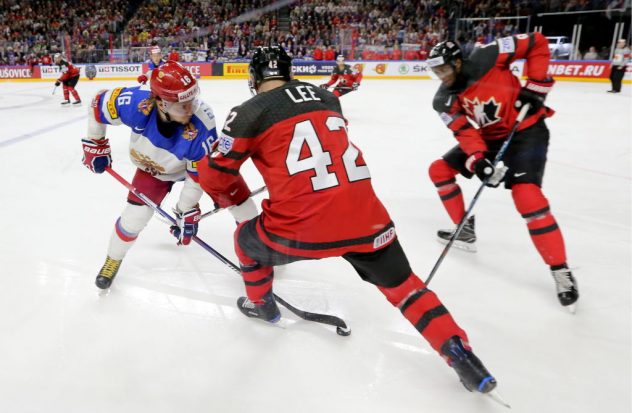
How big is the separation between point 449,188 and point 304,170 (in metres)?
1.63

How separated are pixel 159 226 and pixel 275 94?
2.07m

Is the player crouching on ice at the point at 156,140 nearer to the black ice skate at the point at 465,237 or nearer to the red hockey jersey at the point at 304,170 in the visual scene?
the red hockey jersey at the point at 304,170

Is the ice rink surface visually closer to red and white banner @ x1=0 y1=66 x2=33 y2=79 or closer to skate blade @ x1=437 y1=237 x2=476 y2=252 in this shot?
skate blade @ x1=437 y1=237 x2=476 y2=252

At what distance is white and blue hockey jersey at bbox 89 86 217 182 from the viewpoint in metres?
2.16

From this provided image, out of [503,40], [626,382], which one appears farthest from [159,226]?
[626,382]

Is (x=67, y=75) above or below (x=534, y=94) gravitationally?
below

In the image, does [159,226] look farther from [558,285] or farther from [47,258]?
[558,285]

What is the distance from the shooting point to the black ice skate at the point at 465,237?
293 centimetres

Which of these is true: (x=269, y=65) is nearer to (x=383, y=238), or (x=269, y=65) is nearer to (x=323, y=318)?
(x=383, y=238)

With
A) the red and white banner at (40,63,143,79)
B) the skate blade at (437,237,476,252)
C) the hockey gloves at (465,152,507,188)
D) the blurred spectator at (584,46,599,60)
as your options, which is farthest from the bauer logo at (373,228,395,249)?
the red and white banner at (40,63,143,79)

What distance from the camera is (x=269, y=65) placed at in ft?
5.26

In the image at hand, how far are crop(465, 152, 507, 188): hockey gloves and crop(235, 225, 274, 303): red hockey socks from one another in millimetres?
1254

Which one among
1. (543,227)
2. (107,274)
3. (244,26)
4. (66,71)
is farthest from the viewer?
(244,26)

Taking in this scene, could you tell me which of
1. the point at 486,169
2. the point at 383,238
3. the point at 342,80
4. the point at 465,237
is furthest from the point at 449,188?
the point at 342,80
